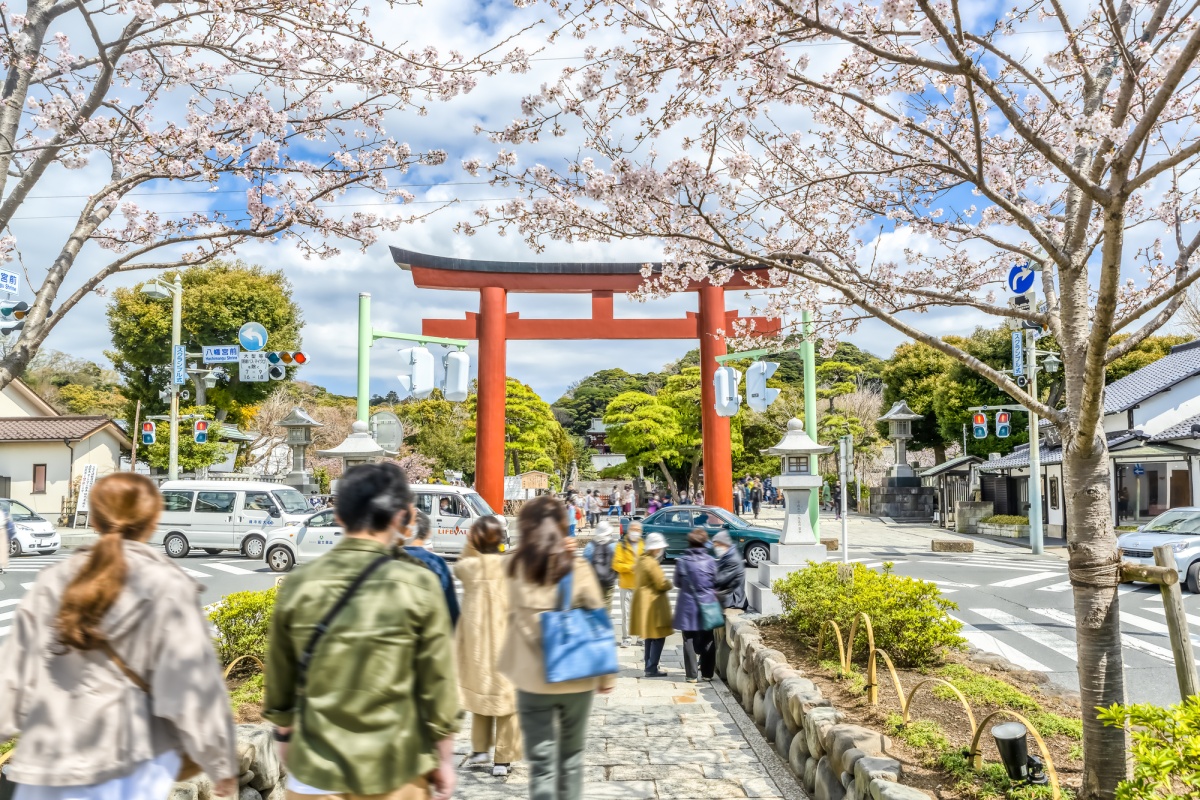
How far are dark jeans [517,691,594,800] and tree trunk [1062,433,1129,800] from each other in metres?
2.28

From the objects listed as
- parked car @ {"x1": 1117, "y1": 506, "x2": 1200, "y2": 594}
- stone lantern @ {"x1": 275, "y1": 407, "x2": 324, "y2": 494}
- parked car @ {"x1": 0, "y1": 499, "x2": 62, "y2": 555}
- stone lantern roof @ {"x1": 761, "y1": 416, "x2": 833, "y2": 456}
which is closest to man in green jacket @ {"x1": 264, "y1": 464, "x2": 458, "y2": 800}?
stone lantern roof @ {"x1": 761, "y1": 416, "x2": 833, "y2": 456}

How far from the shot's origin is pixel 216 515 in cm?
1967

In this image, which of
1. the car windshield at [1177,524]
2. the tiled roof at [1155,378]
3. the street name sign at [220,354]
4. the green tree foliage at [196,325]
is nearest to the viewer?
the car windshield at [1177,524]

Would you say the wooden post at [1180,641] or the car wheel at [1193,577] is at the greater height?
the wooden post at [1180,641]

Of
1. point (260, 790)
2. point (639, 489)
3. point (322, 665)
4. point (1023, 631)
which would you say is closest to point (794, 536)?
point (1023, 631)

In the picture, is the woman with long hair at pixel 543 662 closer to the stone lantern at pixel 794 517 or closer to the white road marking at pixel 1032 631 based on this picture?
the stone lantern at pixel 794 517

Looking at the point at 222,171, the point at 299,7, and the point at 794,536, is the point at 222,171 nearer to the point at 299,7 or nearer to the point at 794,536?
the point at 299,7

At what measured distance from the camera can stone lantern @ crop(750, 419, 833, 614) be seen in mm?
11047

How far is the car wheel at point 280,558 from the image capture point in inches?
646

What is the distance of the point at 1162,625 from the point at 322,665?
1166 centimetres

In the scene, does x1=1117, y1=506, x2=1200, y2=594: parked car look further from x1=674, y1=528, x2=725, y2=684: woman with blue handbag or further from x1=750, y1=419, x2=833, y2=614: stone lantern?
x1=674, y1=528, x2=725, y2=684: woman with blue handbag

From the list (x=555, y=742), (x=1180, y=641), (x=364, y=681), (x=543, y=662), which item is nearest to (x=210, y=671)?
(x=364, y=681)

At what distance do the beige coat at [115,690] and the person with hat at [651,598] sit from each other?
527 centimetres

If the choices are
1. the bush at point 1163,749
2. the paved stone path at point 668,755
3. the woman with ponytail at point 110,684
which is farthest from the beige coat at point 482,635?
the bush at point 1163,749
